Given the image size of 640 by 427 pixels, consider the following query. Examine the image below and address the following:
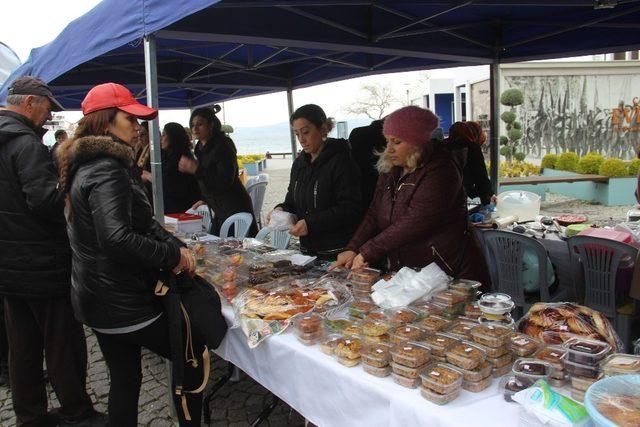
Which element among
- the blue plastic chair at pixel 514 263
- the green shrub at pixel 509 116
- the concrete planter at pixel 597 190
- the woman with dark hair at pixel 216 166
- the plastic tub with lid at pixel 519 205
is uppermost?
the green shrub at pixel 509 116

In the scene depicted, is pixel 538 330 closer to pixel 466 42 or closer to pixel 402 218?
pixel 402 218

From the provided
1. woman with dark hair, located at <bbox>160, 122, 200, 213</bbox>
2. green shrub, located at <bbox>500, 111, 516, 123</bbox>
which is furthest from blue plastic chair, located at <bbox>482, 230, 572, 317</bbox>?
green shrub, located at <bbox>500, 111, 516, 123</bbox>

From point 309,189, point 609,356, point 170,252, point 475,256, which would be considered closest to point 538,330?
point 609,356

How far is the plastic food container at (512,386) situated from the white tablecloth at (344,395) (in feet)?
0.07

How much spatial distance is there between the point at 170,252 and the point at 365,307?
84 centimetres

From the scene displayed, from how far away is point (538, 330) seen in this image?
1.57 meters

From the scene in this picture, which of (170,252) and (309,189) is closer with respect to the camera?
(170,252)

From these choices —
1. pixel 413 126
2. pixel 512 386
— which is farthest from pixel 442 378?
pixel 413 126

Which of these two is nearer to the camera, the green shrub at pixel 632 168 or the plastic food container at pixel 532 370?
the plastic food container at pixel 532 370

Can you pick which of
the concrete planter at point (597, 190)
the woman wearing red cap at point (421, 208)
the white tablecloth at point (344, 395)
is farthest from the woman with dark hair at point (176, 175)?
the concrete planter at point (597, 190)

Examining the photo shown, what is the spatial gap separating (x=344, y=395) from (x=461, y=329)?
0.47 metres

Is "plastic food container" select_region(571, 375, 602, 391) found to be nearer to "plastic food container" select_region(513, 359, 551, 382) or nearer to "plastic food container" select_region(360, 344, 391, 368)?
"plastic food container" select_region(513, 359, 551, 382)

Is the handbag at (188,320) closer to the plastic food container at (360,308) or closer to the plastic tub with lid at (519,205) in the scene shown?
the plastic food container at (360,308)

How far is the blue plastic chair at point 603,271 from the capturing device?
293 cm
